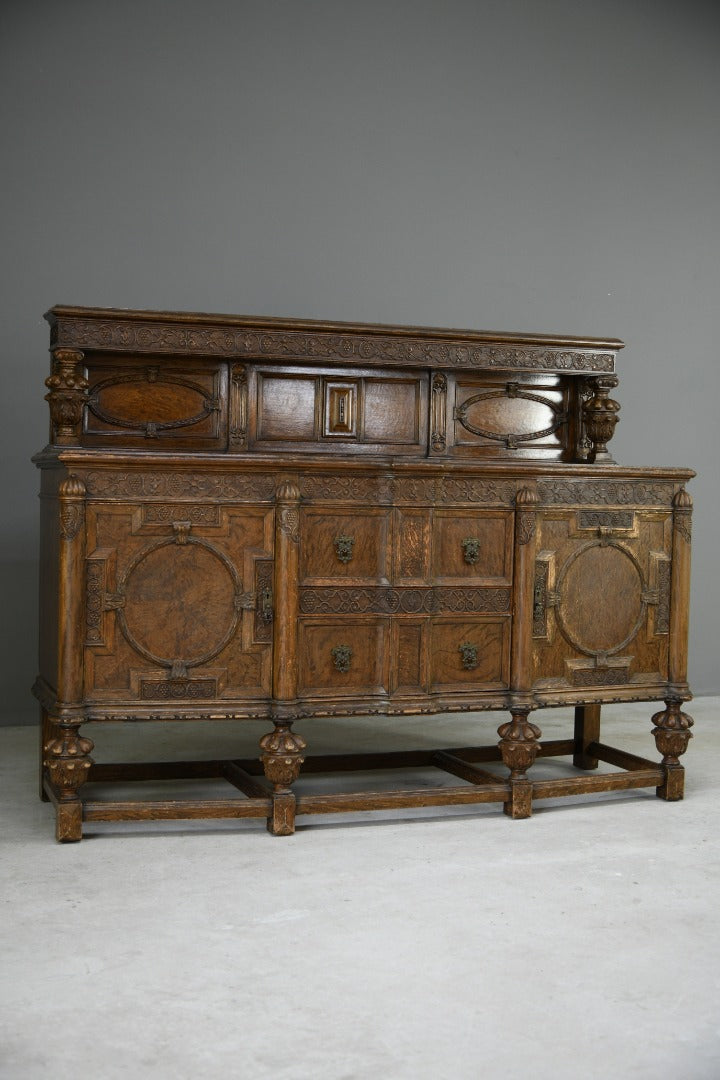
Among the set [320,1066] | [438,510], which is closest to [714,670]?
[438,510]

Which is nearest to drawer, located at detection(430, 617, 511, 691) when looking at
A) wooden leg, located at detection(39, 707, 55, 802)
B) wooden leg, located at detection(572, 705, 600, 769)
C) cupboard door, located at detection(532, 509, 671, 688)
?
cupboard door, located at detection(532, 509, 671, 688)

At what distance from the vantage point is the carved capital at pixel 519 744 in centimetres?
429

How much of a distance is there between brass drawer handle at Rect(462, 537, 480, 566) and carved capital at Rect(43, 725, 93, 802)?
54.9 inches

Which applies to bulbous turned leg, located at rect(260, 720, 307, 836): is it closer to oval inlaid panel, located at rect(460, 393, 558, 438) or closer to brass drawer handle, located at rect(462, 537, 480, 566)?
brass drawer handle, located at rect(462, 537, 480, 566)

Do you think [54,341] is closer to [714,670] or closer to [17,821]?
[17,821]

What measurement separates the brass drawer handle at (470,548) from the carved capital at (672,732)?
0.96 metres

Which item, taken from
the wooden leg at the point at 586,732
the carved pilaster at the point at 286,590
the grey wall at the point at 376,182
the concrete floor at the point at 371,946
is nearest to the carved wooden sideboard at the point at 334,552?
the carved pilaster at the point at 286,590

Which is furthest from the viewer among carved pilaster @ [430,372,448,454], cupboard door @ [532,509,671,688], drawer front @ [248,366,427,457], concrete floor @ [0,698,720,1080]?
carved pilaster @ [430,372,448,454]

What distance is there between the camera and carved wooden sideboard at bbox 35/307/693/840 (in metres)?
3.95

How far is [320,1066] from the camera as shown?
239 cm

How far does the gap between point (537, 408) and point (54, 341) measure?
190cm

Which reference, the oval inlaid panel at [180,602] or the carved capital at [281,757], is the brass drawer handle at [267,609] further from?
Answer: the carved capital at [281,757]

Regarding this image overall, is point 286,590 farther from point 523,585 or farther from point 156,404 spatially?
point 156,404

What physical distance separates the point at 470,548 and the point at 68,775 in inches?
59.8
